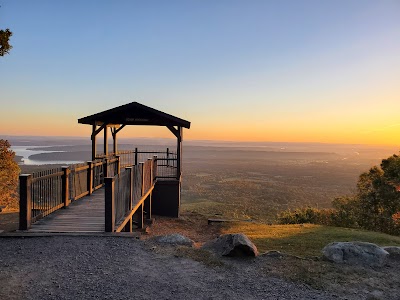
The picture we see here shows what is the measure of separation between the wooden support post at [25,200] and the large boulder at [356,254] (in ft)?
23.0

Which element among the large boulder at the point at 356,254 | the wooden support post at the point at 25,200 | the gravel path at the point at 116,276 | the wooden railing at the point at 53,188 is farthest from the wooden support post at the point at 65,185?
the large boulder at the point at 356,254

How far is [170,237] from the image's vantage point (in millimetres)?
7438

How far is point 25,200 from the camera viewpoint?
7301mm

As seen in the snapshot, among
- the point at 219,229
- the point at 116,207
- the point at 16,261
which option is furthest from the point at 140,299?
the point at 219,229

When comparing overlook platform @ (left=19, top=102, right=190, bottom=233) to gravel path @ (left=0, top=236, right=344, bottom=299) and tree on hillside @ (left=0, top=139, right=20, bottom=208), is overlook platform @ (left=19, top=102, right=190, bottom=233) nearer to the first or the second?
gravel path @ (left=0, top=236, right=344, bottom=299)

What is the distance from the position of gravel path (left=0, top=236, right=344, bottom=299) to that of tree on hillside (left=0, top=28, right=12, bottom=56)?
8680 mm

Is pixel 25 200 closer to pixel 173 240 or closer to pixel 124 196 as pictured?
pixel 124 196

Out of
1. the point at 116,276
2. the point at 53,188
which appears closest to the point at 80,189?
the point at 53,188

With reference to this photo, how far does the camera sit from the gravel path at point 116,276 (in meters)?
4.72

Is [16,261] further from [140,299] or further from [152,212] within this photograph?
[152,212]

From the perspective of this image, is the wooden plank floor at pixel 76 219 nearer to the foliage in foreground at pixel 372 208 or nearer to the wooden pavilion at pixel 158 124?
the wooden pavilion at pixel 158 124

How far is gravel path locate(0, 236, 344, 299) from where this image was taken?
15.5 ft

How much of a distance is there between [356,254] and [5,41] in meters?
13.7

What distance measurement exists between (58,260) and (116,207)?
2338 millimetres
